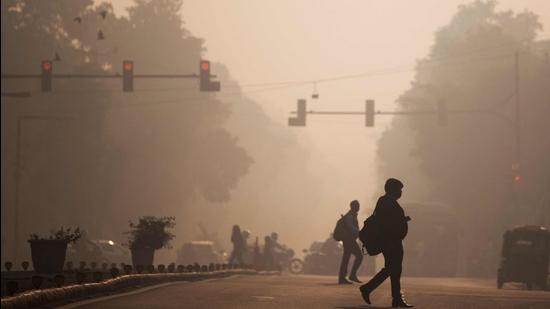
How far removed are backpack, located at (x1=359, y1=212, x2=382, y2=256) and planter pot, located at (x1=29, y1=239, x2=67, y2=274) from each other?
7.13m

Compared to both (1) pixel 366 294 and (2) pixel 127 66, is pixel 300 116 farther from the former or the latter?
(1) pixel 366 294

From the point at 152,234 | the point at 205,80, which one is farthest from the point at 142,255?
the point at 205,80

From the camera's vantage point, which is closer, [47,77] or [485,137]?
[47,77]

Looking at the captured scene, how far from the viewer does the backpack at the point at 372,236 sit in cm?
1777

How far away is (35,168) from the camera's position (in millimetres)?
73312

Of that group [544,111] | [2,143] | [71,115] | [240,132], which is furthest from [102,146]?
[240,132]

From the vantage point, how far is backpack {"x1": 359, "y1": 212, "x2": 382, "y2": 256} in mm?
17766

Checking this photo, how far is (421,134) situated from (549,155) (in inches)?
472

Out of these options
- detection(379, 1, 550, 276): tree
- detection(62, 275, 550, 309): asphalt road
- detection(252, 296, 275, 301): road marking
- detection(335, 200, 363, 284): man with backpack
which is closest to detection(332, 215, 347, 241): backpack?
detection(335, 200, 363, 284): man with backpack

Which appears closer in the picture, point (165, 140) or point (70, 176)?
point (70, 176)

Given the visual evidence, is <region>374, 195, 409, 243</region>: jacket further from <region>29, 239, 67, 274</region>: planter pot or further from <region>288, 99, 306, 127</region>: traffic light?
<region>288, 99, 306, 127</region>: traffic light

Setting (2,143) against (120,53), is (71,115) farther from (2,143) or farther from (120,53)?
(120,53)

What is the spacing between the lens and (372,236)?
1784 cm

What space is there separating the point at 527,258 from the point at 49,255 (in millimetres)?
21330
